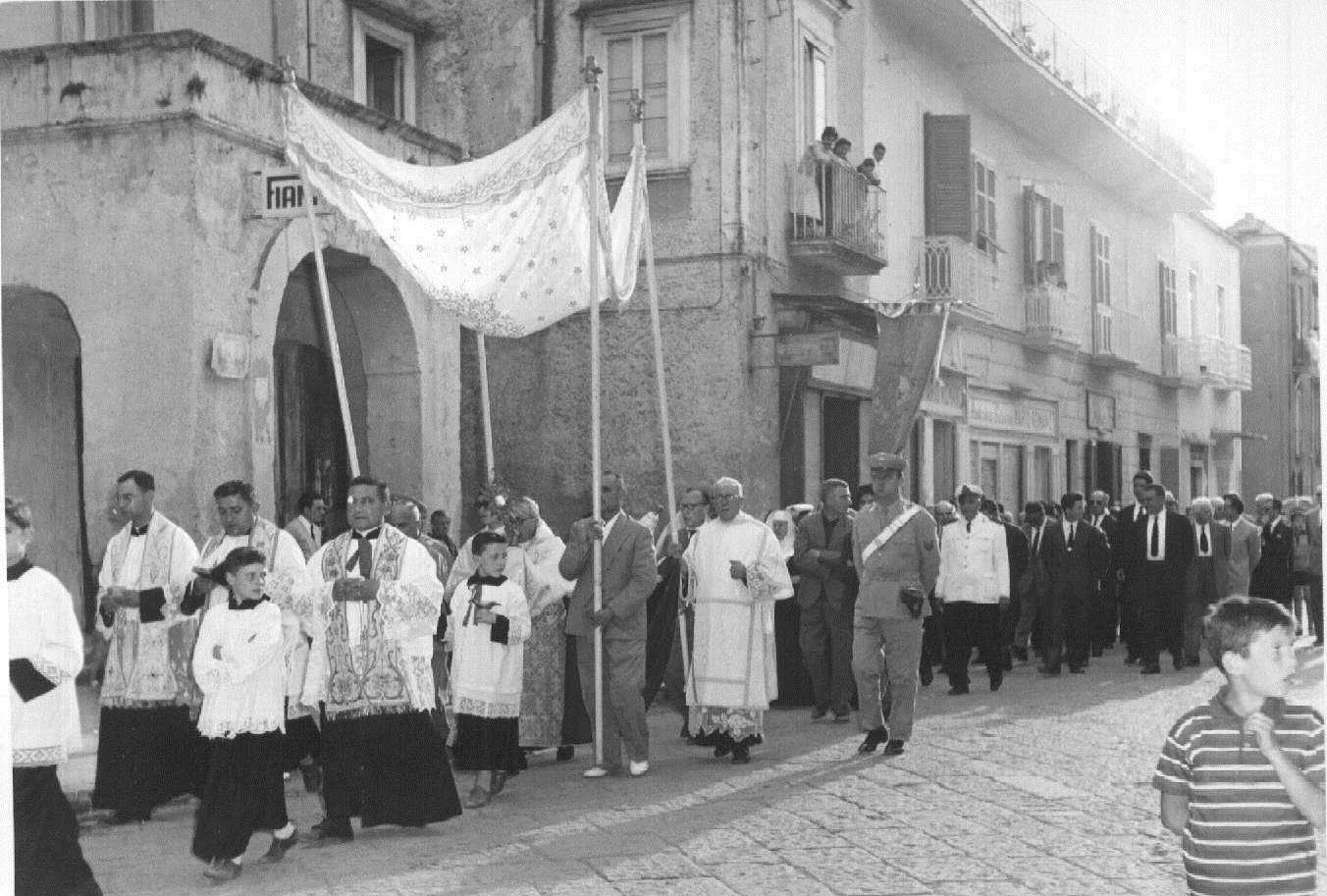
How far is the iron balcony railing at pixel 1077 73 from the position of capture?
16.7m

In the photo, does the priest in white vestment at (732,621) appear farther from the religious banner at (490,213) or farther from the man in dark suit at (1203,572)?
the man in dark suit at (1203,572)

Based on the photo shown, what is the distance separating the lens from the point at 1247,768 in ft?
14.0

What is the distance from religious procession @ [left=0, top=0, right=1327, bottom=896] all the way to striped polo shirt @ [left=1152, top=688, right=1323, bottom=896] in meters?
0.01

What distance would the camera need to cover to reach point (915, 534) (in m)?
9.81

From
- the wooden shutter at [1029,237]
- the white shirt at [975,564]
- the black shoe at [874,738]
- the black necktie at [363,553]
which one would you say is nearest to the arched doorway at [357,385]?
the white shirt at [975,564]

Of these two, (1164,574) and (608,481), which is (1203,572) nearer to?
(1164,574)

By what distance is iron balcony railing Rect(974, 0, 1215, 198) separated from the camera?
16.7 metres

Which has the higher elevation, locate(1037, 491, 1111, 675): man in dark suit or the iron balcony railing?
the iron balcony railing

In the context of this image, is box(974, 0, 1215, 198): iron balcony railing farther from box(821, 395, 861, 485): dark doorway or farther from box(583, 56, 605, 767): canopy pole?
box(583, 56, 605, 767): canopy pole

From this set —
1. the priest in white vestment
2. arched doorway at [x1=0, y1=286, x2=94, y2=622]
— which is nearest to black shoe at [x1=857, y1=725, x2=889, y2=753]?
the priest in white vestment

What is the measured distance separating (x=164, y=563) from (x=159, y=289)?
2503 millimetres

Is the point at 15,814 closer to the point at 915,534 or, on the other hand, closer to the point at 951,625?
the point at 915,534

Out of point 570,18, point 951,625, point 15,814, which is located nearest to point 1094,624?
point 951,625

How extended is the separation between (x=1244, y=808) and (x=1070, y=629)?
10430mm
